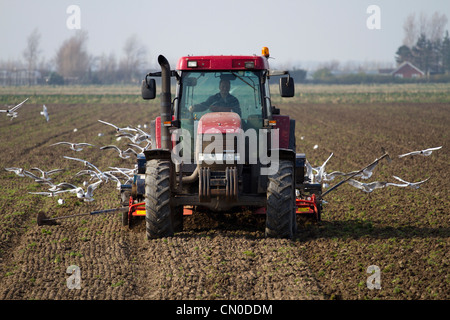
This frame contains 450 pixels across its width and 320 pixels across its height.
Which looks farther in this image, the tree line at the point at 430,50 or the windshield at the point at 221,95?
the tree line at the point at 430,50

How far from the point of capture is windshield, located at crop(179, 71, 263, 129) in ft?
27.5

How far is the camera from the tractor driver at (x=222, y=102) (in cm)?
836

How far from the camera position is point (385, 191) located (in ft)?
38.2

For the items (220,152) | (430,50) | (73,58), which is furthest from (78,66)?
(220,152)

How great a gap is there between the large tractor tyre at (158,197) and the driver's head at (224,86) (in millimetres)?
1365

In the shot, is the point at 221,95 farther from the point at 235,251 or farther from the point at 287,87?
the point at 235,251

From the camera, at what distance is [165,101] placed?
7.95 metres

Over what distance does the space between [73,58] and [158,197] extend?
340 ft

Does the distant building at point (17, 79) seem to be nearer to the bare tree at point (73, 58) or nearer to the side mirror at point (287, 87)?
the bare tree at point (73, 58)

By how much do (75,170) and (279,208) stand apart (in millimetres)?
8153
